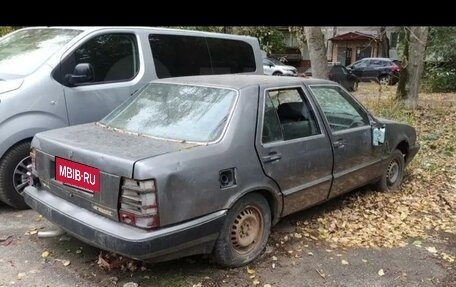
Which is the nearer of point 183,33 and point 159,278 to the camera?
point 159,278

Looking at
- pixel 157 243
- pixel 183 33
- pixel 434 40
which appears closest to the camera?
pixel 157 243

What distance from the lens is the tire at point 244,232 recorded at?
3.46 meters

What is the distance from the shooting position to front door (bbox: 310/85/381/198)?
4.53 m

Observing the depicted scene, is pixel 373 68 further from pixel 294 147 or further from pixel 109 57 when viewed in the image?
pixel 294 147

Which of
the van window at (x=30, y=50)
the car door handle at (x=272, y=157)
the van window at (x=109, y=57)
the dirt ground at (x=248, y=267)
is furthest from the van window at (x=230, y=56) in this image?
the dirt ground at (x=248, y=267)

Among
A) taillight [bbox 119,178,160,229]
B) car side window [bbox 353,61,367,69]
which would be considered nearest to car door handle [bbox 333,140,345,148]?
taillight [bbox 119,178,160,229]

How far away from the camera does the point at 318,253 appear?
397 cm

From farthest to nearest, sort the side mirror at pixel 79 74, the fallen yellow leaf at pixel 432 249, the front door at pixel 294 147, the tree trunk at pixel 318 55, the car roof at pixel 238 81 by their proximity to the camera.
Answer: the tree trunk at pixel 318 55 → the side mirror at pixel 79 74 → the fallen yellow leaf at pixel 432 249 → the car roof at pixel 238 81 → the front door at pixel 294 147

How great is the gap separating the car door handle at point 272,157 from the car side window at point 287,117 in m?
0.12

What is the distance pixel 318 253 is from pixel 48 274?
87.4 inches

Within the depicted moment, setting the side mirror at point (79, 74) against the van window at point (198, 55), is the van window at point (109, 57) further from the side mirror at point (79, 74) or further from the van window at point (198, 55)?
the van window at point (198, 55)
